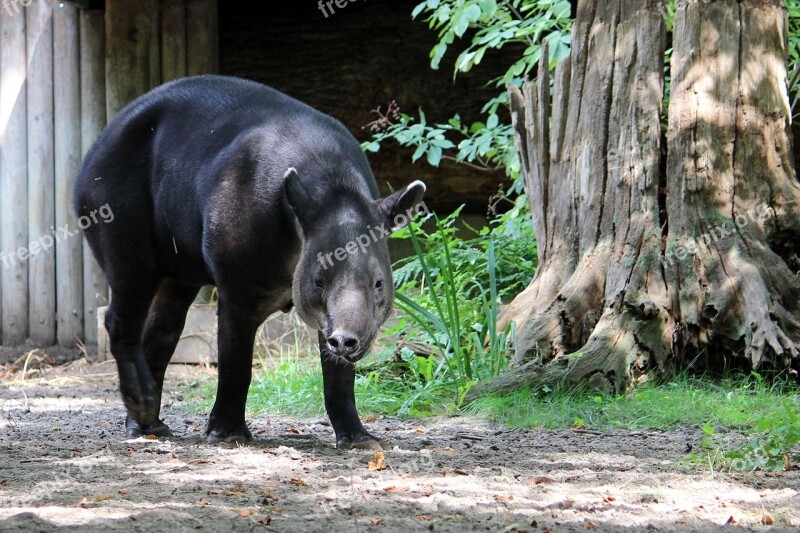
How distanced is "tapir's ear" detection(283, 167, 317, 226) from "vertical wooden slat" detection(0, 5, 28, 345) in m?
5.91

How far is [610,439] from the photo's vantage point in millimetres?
5121

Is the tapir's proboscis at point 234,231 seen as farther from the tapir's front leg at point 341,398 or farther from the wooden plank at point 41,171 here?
the wooden plank at point 41,171

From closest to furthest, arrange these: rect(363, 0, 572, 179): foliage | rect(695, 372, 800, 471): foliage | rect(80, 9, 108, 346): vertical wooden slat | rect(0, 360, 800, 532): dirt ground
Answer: rect(0, 360, 800, 532): dirt ground → rect(695, 372, 800, 471): foliage → rect(363, 0, 572, 179): foliage → rect(80, 9, 108, 346): vertical wooden slat

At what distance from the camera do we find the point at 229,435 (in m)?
5.11

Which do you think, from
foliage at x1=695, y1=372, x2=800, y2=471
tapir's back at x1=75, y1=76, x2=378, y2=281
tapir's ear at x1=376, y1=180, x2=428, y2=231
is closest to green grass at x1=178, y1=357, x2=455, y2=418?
tapir's back at x1=75, y1=76, x2=378, y2=281

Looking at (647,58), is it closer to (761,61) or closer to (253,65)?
(761,61)

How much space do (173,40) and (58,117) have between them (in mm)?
1283

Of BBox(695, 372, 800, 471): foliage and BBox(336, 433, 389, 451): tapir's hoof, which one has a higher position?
BBox(695, 372, 800, 471): foliage

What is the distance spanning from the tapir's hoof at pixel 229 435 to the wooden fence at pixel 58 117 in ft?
15.6

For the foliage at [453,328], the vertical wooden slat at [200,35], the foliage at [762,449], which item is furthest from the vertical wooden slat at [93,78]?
the foliage at [762,449]

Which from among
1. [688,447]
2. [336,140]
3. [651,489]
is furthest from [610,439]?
[336,140]

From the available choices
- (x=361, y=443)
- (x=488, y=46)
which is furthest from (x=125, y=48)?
(x=361, y=443)

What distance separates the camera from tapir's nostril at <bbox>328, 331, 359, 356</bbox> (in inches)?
170

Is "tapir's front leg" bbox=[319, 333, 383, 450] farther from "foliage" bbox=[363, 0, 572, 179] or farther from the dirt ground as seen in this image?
"foliage" bbox=[363, 0, 572, 179]
